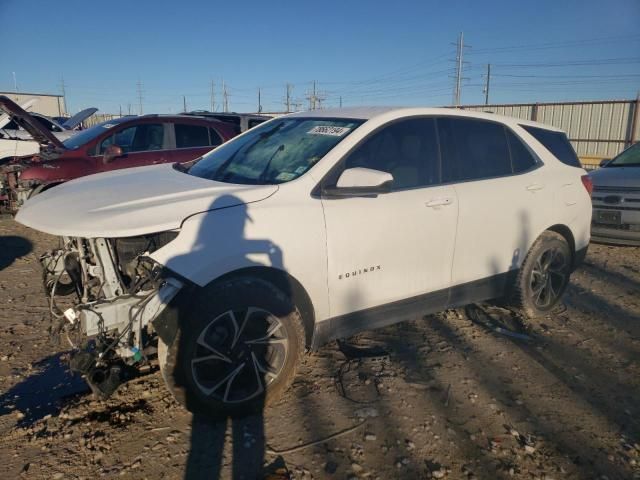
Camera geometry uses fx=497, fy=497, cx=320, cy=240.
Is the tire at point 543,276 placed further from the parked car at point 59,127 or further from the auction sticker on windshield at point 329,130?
the parked car at point 59,127

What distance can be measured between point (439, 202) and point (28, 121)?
6.37 metres

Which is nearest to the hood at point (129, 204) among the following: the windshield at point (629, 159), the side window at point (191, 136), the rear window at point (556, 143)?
the rear window at point (556, 143)

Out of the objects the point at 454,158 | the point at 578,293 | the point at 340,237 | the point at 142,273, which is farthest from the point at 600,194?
the point at 142,273

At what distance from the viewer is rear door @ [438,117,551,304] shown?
3.75m

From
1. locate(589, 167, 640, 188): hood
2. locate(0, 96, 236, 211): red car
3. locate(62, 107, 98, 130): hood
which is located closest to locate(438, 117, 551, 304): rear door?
locate(589, 167, 640, 188): hood

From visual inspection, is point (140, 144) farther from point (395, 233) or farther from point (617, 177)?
point (617, 177)

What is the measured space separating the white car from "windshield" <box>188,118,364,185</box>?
0.05 ft

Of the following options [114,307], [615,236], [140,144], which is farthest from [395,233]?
[140,144]

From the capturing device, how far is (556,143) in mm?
4625

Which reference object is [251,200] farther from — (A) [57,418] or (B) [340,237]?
(A) [57,418]

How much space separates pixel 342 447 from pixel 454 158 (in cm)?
226

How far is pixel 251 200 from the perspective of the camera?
114 inches

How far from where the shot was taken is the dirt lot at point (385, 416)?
2.57 m

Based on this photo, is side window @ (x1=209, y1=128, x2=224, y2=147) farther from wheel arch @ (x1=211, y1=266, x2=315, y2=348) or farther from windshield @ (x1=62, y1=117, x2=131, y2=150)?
wheel arch @ (x1=211, y1=266, x2=315, y2=348)
